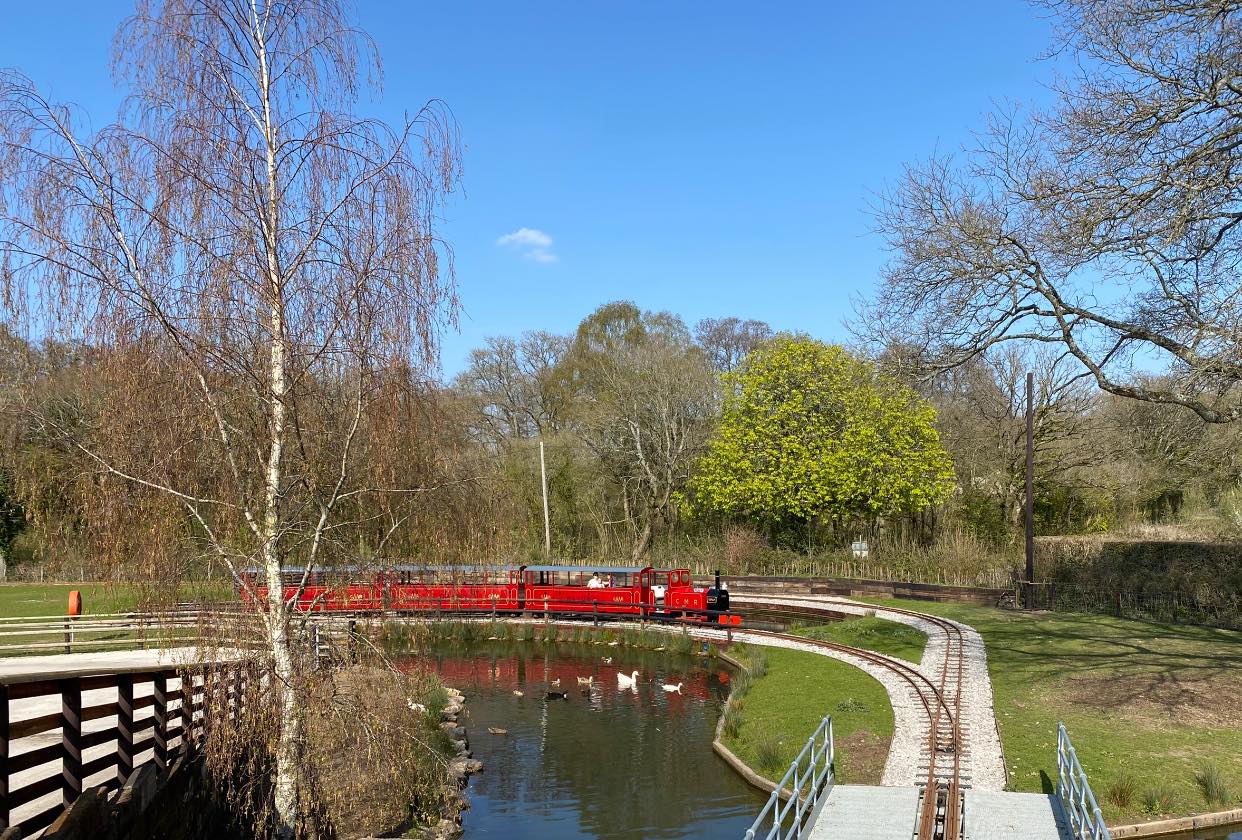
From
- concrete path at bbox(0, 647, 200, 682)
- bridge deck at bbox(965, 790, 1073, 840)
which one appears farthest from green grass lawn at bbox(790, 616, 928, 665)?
concrete path at bbox(0, 647, 200, 682)

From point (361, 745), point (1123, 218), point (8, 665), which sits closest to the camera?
point (361, 745)

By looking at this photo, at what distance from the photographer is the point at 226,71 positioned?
9.14 m

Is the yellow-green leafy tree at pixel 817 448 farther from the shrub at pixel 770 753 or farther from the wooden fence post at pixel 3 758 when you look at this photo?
the wooden fence post at pixel 3 758

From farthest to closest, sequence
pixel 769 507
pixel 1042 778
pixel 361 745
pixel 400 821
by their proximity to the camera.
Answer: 1. pixel 769 507
2. pixel 1042 778
3. pixel 400 821
4. pixel 361 745

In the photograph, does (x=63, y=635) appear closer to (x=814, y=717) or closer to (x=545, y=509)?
(x=814, y=717)

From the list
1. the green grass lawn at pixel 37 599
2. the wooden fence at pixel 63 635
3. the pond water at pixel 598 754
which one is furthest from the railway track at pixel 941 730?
the green grass lawn at pixel 37 599

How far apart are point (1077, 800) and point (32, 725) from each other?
1090cm

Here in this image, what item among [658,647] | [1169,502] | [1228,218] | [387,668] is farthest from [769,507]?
[387,668]

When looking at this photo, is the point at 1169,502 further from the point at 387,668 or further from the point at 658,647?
the point at 387,668

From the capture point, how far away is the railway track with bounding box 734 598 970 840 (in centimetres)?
1059

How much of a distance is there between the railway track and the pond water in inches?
108

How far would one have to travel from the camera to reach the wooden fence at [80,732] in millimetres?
7348

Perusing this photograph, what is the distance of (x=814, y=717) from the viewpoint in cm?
1661

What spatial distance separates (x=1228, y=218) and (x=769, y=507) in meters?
24.7
